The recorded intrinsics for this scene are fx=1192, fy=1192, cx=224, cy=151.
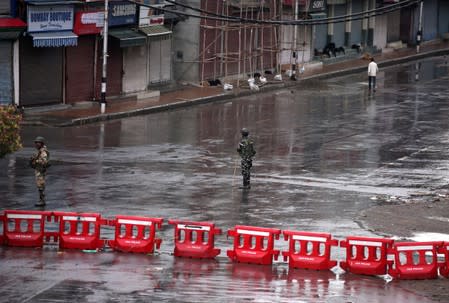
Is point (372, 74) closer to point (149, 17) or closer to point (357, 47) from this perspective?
point (149, 17)

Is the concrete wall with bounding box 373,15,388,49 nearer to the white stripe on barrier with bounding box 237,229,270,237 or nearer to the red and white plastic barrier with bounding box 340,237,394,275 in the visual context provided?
the white stripe on barrier with bounding box 237,229,270,237

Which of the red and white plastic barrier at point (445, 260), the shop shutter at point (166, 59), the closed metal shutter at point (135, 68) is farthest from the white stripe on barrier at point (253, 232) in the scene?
the shop shutter at point (166, 59)

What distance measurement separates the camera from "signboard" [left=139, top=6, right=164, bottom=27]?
46.0 metres

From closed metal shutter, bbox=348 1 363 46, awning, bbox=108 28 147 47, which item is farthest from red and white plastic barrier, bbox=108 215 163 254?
closed metal shutter, bbox=348 1 363 46

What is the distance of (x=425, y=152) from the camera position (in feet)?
119

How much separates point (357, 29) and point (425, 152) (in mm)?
29854

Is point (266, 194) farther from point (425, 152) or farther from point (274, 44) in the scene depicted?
point (274, 44)

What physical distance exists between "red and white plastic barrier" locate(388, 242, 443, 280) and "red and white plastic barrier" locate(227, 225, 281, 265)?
7.13 ft

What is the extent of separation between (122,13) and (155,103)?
357 cm

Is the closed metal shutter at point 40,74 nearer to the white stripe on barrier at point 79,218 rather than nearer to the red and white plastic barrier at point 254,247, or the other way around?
the white stripe on barrier at point 79,218

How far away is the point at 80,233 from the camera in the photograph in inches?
893

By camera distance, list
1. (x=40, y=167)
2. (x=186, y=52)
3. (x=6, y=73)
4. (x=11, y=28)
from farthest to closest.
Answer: (x=186, y=52), (x=6, y=73), (x=11, y=28), (x=40, y=167)

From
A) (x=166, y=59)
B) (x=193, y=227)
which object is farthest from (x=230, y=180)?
(x=166, y=59)

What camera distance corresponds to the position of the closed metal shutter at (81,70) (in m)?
42.2
